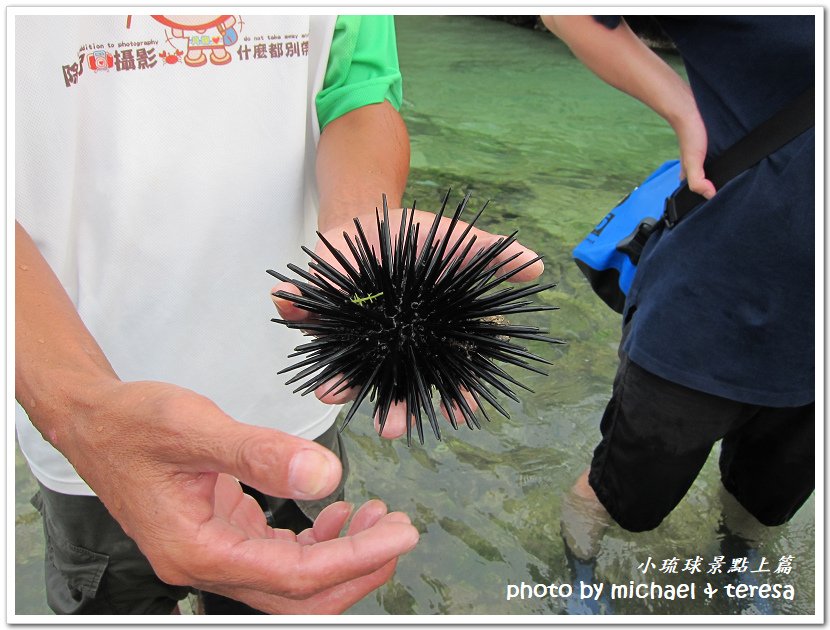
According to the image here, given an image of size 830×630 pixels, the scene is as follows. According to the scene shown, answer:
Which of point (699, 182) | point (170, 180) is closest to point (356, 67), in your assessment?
point (170, 180)

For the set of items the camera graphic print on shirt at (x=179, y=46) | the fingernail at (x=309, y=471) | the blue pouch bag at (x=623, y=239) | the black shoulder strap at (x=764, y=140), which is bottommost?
the fingernail at (x=309, y=471)

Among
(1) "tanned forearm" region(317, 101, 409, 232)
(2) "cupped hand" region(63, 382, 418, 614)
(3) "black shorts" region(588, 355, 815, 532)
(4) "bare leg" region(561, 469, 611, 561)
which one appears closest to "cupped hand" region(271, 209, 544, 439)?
(1) "tanned forearm" region(317, 101, 409, 232)

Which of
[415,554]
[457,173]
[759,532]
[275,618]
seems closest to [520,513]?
[415,554]

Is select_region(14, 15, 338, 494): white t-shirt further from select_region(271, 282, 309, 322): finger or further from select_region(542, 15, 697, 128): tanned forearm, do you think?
select_region(542, 15, 697, 128): tanned forearm

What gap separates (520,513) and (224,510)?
1.63 metres

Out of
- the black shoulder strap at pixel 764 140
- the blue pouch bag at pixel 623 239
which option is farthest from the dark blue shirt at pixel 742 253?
the blue pouch bag at pixel 623 239

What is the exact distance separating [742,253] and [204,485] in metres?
Answer: 1.27

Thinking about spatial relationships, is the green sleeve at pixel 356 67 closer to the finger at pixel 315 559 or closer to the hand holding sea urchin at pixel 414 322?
the hand holding sea urchin at pixel 414 322

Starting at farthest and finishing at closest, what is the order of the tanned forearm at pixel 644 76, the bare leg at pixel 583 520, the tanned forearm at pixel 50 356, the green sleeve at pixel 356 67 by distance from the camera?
the bare leg at pixel 583 520
the tanned forearm at pixel 644 76
the green sleeve at pixel 356 67
the tanned forearm at pixel 50 356

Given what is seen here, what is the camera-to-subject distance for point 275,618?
1.29 meters

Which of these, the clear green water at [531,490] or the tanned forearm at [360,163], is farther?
the clear green water at [531,490]

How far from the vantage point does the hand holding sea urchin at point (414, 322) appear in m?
1.15

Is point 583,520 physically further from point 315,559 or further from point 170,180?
point 170,180
